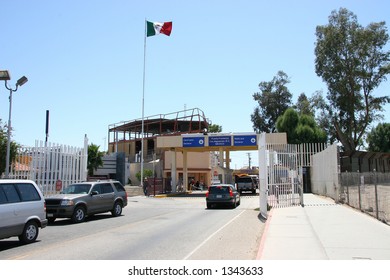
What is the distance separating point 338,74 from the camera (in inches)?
1939

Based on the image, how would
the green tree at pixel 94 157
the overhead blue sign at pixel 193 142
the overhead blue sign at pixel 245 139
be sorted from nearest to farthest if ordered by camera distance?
1. the overhead blue sign at pixel 245 139
2. the overhead blue sign at pixel 193 142
3. the green tree at pixel 94 157

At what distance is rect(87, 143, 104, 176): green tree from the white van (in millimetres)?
35554

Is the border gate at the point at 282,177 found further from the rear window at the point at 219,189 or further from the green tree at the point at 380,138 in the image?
the green tree at the point at 380,138

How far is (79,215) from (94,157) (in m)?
30.6

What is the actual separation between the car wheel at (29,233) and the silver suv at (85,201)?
4756 mm

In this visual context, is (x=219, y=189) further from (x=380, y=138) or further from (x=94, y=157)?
(x=380, y=138)

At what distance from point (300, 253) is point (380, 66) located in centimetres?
4577

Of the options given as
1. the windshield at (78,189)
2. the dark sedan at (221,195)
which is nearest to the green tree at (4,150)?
the windshield at (78,189)

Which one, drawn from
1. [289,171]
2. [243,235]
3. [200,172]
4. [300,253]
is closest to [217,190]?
[289,171]

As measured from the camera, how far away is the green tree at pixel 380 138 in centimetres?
7444

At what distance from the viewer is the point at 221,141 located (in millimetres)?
39000

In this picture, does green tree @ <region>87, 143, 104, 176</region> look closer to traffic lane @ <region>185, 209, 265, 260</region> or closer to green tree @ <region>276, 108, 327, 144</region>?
green tree @ <region>276, 108, 327, 144</region>

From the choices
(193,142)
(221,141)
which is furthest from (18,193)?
(221,141)
